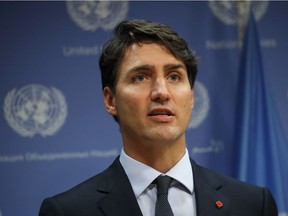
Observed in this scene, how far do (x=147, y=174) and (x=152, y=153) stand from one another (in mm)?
74

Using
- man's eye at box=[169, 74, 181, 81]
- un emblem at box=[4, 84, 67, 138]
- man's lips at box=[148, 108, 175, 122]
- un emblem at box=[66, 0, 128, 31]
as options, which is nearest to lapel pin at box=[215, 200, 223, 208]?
man's lips at box=[148, 108, 175, 122]

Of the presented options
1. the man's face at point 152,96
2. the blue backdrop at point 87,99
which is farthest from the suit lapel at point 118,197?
the blue backdrop at point 87,99

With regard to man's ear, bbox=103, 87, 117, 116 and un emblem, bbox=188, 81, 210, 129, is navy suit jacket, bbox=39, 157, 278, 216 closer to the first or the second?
man's ear, bbox=103, 87, 117, 116

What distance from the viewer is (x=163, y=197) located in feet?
4.39

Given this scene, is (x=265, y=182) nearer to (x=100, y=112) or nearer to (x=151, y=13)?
(x=100, y=112)

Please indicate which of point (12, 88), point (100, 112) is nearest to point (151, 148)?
point (100, 112)

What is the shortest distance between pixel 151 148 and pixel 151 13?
1.53 metres

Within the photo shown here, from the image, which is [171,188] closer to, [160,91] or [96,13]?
[160,91]

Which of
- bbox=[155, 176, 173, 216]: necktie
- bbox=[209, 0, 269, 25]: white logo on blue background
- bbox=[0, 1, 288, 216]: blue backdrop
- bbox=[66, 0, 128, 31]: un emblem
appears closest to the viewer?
bbox=[155, 176, 173, 216]: necktie

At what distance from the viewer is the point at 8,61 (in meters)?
2.57

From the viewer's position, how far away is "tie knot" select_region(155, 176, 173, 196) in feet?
4.45

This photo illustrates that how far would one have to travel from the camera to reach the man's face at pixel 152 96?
1359 millimetres

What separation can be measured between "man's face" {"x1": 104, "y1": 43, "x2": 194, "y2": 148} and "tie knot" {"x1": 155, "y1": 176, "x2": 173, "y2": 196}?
0.12 metres

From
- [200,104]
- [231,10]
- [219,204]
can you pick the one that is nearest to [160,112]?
[219,204]
